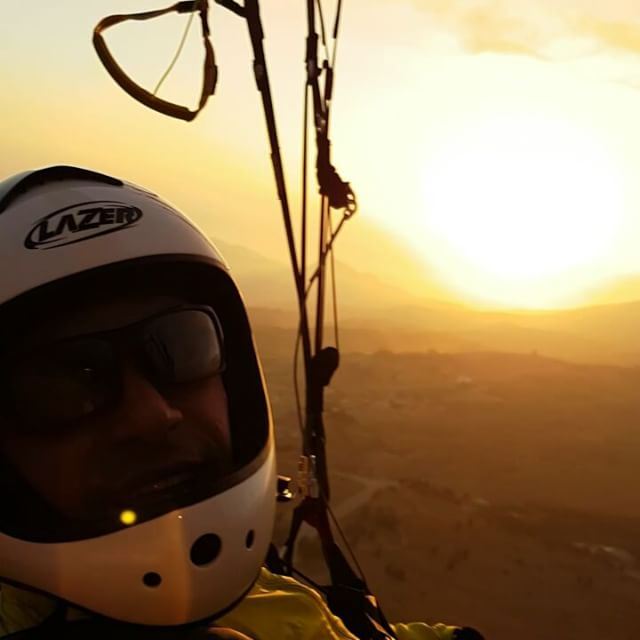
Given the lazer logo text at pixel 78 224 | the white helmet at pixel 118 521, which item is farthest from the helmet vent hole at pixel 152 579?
the lazer logo text at pixel 78 224

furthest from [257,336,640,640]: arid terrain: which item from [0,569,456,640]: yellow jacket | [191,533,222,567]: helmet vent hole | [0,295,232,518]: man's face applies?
[0,295,232,518]: man's face

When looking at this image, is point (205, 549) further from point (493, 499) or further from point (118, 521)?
point (493, 499)

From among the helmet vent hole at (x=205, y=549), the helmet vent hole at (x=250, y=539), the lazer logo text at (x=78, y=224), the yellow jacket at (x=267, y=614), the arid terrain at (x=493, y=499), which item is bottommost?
the arid terrain at (x=493, y=499)

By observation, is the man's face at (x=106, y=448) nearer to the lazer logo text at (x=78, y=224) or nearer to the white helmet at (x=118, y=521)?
the white helmet at (x=118, y=521)

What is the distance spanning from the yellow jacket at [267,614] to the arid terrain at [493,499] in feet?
15.2

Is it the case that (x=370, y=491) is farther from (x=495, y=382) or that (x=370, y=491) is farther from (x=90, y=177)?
(x=495, y=382)

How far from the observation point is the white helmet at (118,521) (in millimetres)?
1507

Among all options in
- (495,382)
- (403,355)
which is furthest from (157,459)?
(403,355)

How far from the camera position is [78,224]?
1.67 m

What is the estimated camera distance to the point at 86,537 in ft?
4.93

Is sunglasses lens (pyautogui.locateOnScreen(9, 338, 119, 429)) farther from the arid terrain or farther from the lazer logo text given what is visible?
the arid terrain

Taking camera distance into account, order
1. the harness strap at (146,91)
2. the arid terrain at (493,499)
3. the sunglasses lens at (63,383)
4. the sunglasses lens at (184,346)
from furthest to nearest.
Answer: the arid terrain at (493,499)
the harness strap at (146,91)
the sunglasses lens at (184,346)
the sunglasses lens at (63,383)

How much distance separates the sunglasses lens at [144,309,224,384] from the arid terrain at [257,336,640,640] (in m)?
5.09

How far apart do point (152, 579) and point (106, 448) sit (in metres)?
0.25
